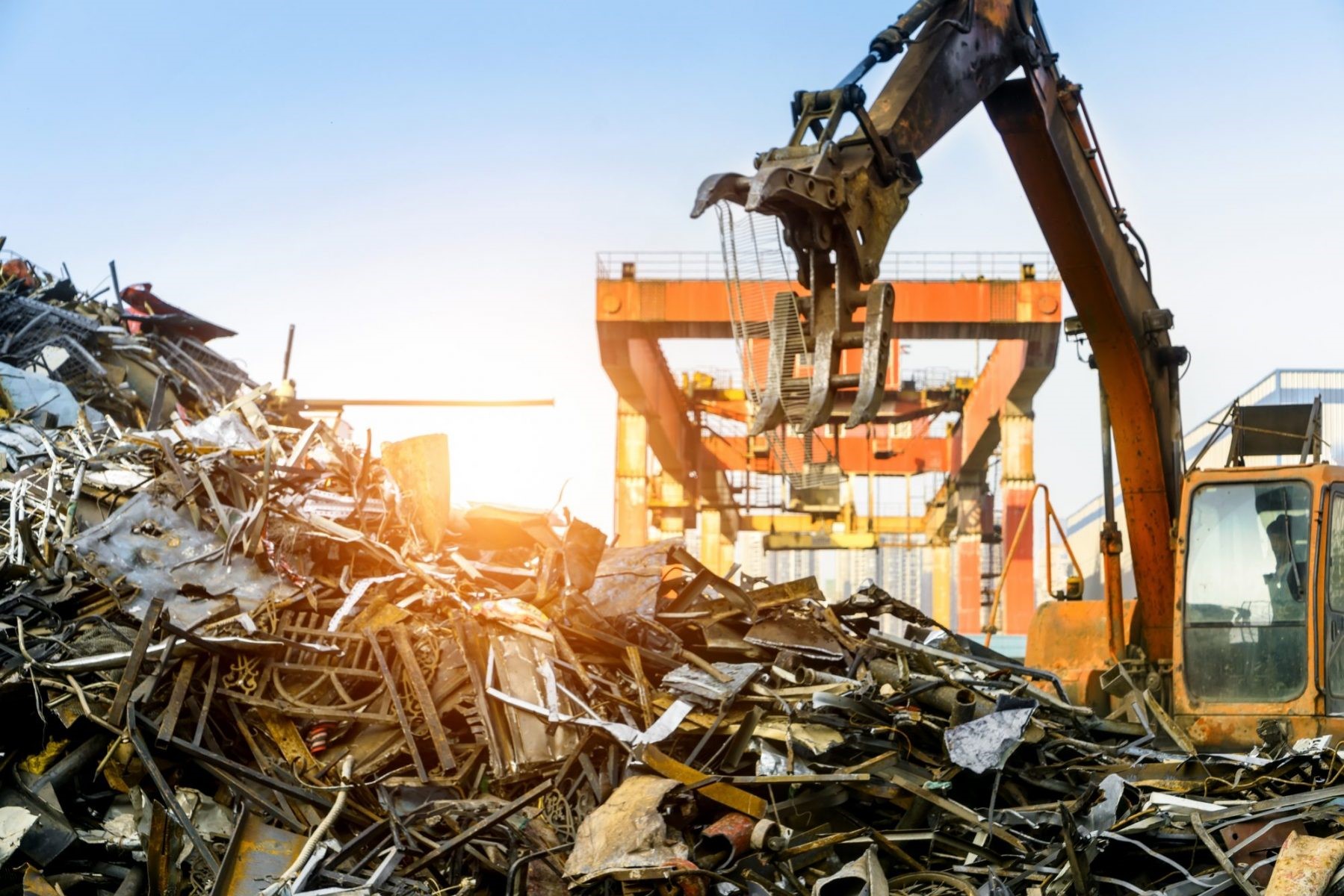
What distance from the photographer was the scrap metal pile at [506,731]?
19.6ft

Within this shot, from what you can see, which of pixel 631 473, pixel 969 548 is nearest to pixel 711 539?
pixel 969 548

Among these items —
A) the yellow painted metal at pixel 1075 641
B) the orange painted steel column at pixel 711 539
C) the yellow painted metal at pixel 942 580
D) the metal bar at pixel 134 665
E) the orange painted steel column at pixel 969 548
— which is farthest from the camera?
the yellow painted metal at pixel 942 580

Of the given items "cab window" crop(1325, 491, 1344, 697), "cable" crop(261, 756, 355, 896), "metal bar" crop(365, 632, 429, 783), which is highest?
"cab window" crop(1325, 491, 1344, 697)

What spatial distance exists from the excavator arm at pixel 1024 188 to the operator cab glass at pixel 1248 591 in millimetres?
863

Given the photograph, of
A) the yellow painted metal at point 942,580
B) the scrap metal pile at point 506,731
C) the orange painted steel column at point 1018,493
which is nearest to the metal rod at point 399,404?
the scrap metal pile at point 506,731

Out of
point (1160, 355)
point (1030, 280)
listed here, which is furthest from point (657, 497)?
point (1160, 355)

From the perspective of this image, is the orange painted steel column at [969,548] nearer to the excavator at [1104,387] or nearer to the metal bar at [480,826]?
the excavator at [1104,387]

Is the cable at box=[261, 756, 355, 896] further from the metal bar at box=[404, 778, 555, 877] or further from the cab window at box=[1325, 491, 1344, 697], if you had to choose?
the cab window at box=[1325, 491, 1344, 697]

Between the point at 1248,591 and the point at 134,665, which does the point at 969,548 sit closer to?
the point at 1248,591

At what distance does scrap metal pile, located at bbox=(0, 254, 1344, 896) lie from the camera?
5.98 metres

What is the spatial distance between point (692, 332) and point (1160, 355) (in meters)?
12.4

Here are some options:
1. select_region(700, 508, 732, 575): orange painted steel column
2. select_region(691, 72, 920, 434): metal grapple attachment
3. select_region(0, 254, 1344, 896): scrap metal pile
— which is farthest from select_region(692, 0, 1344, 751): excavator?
select_region(700, 508, 732, 575): orange painted steel column

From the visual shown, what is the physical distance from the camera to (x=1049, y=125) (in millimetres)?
7602

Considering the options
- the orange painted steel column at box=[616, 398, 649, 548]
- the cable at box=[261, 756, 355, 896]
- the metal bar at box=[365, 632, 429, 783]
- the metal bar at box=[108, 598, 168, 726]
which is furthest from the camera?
the orange painted steel column at box=[616, 398, 649, 548]
